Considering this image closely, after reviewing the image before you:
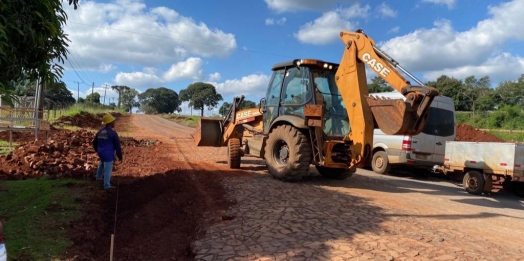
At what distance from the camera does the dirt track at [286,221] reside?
4.73 meters

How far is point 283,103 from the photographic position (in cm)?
962

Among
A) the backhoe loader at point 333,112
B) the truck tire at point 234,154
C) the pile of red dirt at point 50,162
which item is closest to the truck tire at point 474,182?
the backhoe loader at point 333,112

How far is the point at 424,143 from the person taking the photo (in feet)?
39.9

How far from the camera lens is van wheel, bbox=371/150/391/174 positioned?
12.8 m

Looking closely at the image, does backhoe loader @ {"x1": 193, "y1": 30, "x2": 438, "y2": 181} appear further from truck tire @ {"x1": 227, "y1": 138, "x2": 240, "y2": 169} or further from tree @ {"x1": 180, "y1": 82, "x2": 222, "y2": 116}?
tree @ {"x1": 180, "y1": 82, "x2": 222, "y2": 116}

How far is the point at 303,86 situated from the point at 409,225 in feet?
14.0

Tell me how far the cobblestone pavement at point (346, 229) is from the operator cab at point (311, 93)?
1.64m

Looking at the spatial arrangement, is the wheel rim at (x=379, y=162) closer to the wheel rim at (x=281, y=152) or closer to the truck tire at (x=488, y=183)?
the truck tire at (x=488, y=183)

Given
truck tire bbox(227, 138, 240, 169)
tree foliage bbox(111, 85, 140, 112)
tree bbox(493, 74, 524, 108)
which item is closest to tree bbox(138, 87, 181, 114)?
tree foliage bbox(111, 85, 140, 112)

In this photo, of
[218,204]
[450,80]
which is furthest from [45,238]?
[450,80]

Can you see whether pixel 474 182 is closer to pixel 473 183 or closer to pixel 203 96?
pixel 473 183

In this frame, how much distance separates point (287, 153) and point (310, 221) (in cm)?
348

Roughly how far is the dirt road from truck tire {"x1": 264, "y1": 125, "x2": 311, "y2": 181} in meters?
0.29

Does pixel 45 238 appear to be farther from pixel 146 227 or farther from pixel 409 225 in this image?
pixel 409 225
